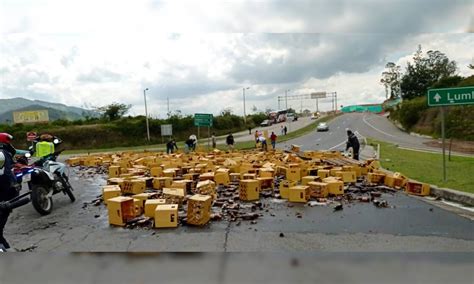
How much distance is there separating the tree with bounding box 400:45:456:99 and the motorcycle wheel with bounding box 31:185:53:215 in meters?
75.4

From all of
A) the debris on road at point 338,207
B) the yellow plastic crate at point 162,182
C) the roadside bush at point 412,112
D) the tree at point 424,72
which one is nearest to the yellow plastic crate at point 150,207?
the yellow plastic crate at point 162,182

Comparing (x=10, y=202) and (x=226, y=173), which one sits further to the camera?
(x=226, y=173)

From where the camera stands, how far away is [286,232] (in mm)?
5848

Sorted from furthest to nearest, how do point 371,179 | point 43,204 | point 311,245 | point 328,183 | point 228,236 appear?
point 371,179
point 328,183
point 43,204
point 228,236
point 311,245

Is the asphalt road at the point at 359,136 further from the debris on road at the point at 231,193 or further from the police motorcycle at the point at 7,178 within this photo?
the police motorcycle at the point at 7,178

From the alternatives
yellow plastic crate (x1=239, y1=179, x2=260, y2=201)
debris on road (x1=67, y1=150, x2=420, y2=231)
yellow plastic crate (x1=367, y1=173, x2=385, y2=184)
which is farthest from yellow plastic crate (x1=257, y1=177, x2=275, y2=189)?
yellow plastic crate (x1=367, y1=173, x2=385, y2=184)

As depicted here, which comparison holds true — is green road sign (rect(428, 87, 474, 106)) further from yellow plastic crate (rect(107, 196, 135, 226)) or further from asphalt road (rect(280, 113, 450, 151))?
asphalt road (rect(280, 113, 450, 151))

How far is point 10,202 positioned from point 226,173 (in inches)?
242

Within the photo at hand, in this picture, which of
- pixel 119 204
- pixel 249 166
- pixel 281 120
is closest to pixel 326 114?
pixel 281 120

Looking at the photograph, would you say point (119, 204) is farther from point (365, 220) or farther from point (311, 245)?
point (365, 220)

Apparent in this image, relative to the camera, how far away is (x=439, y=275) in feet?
13.2

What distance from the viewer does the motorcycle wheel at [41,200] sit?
24.6 ft

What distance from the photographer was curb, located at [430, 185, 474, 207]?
7512 millimetres

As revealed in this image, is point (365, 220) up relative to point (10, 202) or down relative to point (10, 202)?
down
